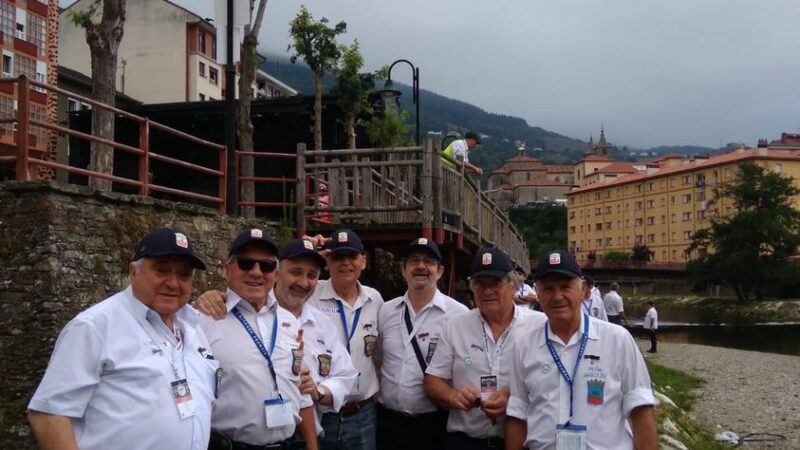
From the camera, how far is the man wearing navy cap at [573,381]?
3.67 metres

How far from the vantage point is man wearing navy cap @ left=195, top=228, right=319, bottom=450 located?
147 inches

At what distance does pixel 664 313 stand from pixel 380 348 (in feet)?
241

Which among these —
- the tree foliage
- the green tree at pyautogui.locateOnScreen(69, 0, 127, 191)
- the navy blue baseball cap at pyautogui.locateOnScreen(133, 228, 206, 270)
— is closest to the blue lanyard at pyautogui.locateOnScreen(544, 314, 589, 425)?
the navy blue baseball cap at pyautogui.locateOnScreen(133, 228, 206, 270)

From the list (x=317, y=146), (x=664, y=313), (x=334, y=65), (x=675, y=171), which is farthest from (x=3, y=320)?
(x=675, y=171)

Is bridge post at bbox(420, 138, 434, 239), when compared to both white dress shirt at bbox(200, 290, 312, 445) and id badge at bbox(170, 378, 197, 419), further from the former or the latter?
id badge at bbox(170, 378, 197, 419)

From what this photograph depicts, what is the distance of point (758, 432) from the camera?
14953 millimetres

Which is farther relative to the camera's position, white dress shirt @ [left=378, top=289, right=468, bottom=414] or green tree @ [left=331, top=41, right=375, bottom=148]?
green tree @ [left=331, top=41, right=375, bottom=148]

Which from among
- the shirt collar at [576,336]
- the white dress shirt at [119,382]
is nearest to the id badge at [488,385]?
the shirt collar at [576,336]

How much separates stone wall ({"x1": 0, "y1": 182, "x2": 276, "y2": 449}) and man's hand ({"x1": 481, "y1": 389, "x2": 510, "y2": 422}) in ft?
14.5

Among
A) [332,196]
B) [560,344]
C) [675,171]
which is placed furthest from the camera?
[675,171]

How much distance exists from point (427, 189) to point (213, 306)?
6824 mm

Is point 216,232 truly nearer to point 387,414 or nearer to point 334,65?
point 387,414

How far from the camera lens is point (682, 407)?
17219 millimetres

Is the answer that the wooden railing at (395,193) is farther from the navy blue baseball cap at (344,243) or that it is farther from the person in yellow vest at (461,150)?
the navy blue baseball cap at (344,243)
